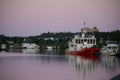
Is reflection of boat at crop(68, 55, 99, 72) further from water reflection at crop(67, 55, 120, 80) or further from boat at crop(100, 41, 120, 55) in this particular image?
boat at crop(100, 41, 120, 55)

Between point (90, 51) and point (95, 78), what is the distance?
828cm

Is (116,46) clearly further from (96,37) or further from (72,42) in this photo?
(72,42)

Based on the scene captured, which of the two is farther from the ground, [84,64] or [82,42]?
[82,42]

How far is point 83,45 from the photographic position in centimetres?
1634

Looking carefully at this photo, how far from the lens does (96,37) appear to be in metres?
15.9

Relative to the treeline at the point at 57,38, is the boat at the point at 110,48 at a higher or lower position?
lower

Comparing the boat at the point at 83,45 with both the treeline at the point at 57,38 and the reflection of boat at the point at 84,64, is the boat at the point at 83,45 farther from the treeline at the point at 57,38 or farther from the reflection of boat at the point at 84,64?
the reflection of boat at the point at 84,64

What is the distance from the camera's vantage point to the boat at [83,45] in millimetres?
15898

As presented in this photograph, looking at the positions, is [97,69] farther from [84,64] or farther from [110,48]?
[110,48]

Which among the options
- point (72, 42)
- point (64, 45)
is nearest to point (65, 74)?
point (72, 42)

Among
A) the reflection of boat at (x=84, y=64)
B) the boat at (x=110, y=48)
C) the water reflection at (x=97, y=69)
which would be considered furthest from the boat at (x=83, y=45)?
the water reflection at (x=97, y=69)

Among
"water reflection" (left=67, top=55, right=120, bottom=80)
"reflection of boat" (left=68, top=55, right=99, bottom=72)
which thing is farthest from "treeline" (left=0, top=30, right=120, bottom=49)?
"water reflection" (left=67, top=55, right=120, bottom=80)

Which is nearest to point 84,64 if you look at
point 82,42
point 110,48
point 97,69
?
point 97,69

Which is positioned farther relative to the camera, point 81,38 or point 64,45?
point 64,45
